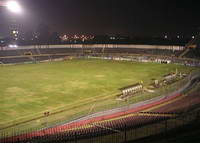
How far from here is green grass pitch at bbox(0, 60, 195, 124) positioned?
1141 inches

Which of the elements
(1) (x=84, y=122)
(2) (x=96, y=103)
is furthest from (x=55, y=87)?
(1) (x=84, y=122)

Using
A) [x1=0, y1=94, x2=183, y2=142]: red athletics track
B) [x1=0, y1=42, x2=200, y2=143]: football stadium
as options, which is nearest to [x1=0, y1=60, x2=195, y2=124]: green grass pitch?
[x1=0, y1=42, x2=200, y2=143]: football stadium

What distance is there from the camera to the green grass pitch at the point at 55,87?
95.1 feet

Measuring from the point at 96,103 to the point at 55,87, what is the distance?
10.6m

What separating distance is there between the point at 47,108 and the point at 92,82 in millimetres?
14508

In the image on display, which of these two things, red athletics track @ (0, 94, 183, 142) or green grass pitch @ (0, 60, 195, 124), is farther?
green grass pitch @ (0, 60, 195, 124)

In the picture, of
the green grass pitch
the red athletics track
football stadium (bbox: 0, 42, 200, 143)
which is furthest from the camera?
the green grass pitch

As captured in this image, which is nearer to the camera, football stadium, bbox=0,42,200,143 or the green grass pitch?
football stadium, bbox=0,42,200,143

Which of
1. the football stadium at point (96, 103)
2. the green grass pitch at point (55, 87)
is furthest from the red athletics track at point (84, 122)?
the green grass pitch at point (55, 87)

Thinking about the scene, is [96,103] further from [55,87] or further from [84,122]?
[55,87]

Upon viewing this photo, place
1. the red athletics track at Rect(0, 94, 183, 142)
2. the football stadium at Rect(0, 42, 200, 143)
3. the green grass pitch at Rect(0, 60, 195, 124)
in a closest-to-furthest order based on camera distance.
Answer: the football stadium at Rect(0, 42, 200, 143), the red athletics track at Rect(0, 94, 183, 142), the green grass pitch at Rect(0, 60, 195, 124)

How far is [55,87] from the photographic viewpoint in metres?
38.7

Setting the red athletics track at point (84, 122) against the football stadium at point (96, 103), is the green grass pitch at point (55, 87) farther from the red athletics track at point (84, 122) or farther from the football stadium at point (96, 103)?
the red athletics track at point (84, 122)

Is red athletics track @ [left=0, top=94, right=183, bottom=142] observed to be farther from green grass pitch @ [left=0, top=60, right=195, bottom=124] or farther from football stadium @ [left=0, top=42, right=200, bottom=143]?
green grass pitch @ [left=0, top=60, right=195, bottom=124]
